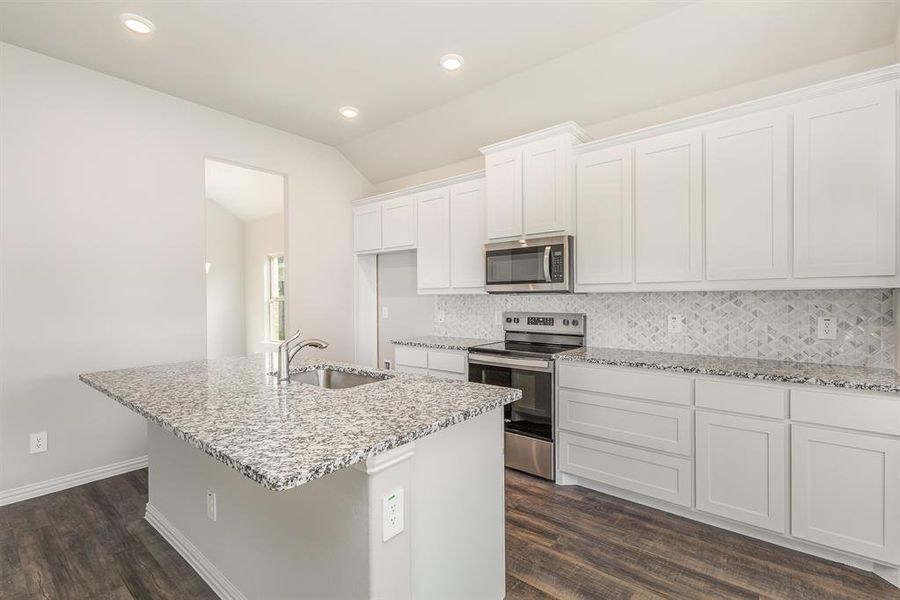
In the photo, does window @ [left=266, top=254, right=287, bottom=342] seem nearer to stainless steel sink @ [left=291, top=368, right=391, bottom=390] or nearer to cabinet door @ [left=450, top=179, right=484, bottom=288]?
cabinet door @ [left=450, top=179, right=484, bottom=288]

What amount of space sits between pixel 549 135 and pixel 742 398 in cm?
203

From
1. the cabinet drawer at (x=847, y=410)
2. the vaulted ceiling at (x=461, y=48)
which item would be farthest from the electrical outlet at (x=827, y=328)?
the vaulted ceiling at (x=461, y=48)

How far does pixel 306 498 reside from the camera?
56.1 inches

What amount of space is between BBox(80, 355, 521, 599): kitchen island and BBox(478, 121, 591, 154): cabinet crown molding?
2027 millimetres

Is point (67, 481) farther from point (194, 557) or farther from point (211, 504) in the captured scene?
point (211, 504)

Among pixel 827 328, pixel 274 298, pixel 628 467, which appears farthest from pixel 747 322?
pixel 274 298

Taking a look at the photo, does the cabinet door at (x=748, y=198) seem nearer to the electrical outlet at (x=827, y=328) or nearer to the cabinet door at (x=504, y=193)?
the electrical outlet at (x=827, y=328)

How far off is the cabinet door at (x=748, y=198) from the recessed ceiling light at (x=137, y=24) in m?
3.34

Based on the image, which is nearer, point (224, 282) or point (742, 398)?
point (742, 398)

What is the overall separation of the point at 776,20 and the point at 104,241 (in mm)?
4440

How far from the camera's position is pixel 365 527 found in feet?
4.00

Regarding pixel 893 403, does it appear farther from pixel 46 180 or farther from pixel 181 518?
pixel 46 180

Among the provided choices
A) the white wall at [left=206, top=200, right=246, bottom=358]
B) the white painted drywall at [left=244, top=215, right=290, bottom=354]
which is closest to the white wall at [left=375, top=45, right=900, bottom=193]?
the white painted drywall at [left=244, top=215, right=290, bottom=354]

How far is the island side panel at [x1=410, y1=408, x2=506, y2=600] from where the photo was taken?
1.43 meters
